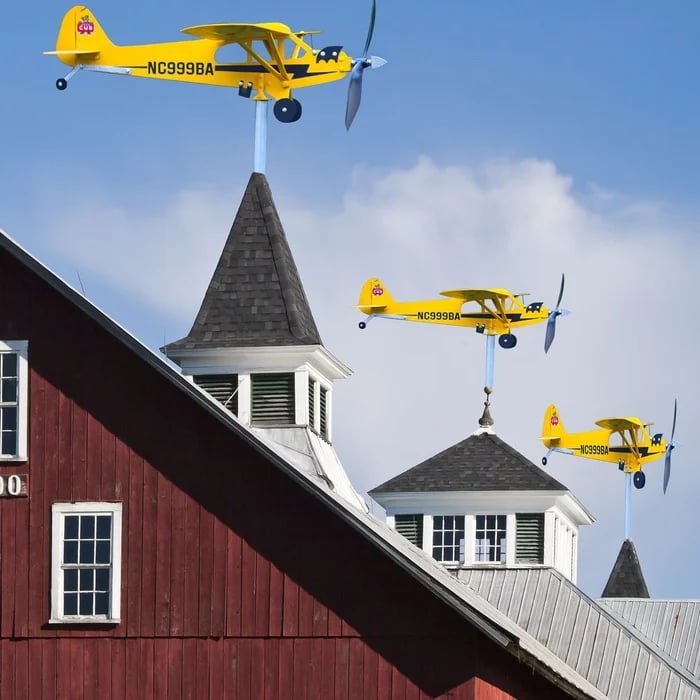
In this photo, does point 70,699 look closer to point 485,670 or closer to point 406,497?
point 485,670

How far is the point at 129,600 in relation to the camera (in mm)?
32094

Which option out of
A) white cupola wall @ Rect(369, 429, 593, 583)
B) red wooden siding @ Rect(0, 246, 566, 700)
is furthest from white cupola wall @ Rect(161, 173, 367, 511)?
red wooden siding @ Rect(0, 246, 566, 700)

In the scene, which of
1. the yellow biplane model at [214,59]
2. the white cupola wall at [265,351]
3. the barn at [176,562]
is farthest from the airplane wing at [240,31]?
the barn at [176,562]

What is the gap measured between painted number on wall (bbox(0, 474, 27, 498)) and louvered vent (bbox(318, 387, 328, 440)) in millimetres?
17762

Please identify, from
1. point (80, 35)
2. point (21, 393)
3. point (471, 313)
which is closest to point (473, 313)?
point (471, 313)

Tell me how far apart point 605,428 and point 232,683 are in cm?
7321

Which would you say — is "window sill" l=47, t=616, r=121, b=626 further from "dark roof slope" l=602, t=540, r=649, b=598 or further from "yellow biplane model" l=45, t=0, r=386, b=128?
"dark roof slope" l=602, t=540, r=649, b=598

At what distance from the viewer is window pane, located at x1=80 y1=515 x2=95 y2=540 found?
3234cm

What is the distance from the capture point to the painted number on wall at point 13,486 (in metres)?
32.5

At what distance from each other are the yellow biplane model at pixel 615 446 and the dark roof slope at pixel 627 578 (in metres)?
20.4

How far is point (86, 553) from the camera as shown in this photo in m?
32.3

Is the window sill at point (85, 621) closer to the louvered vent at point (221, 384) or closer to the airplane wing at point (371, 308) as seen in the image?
the louvered vent at point (221, 384)

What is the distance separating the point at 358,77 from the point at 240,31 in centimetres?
1136

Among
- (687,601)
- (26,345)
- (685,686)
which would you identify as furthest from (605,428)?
(26,345)
